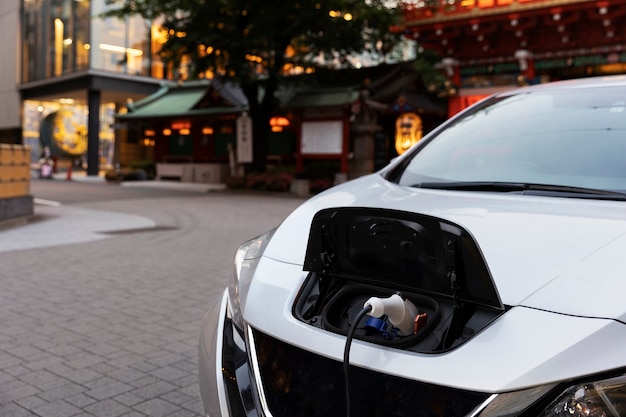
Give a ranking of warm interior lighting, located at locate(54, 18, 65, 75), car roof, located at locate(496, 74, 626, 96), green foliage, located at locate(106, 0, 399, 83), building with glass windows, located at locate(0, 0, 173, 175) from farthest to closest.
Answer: warm interior lighting, located at locate(54, 18, 65, 75) → building with glass windows, located at locate(0, 0, 173, 175) → green foliage, located at locate(106, 0, 399, 83) → car roof, located at locate(496, 74, 626, 96)

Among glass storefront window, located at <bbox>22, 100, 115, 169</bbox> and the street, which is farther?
glass storefront window, located at <bbox>22, 100, 115, 169</bbox>

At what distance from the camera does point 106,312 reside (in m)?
4.84

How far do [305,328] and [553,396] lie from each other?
0.67m

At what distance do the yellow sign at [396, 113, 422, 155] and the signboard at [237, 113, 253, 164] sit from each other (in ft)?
19.0

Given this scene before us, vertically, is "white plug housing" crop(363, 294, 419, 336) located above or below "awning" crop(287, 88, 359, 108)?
below

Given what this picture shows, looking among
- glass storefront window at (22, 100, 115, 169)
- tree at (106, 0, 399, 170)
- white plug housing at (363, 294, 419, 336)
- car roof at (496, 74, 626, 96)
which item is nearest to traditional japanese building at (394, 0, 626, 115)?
tree at (106, 0, 399, 170)

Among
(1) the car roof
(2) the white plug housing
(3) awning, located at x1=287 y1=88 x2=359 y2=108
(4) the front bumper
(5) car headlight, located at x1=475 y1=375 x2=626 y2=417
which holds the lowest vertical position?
(4) the front bumper

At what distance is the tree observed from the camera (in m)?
17.5

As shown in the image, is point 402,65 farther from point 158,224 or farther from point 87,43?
point 87,43

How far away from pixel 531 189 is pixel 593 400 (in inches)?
42.3

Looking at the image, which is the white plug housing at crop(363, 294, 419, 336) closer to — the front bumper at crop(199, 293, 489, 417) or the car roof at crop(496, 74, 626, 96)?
the front bumper at crop(199, 293, 489, 417)

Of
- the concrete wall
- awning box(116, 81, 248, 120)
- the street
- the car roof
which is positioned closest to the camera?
the car roof

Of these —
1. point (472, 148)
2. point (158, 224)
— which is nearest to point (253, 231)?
point (158, 224)

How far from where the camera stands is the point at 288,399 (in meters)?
1.50
